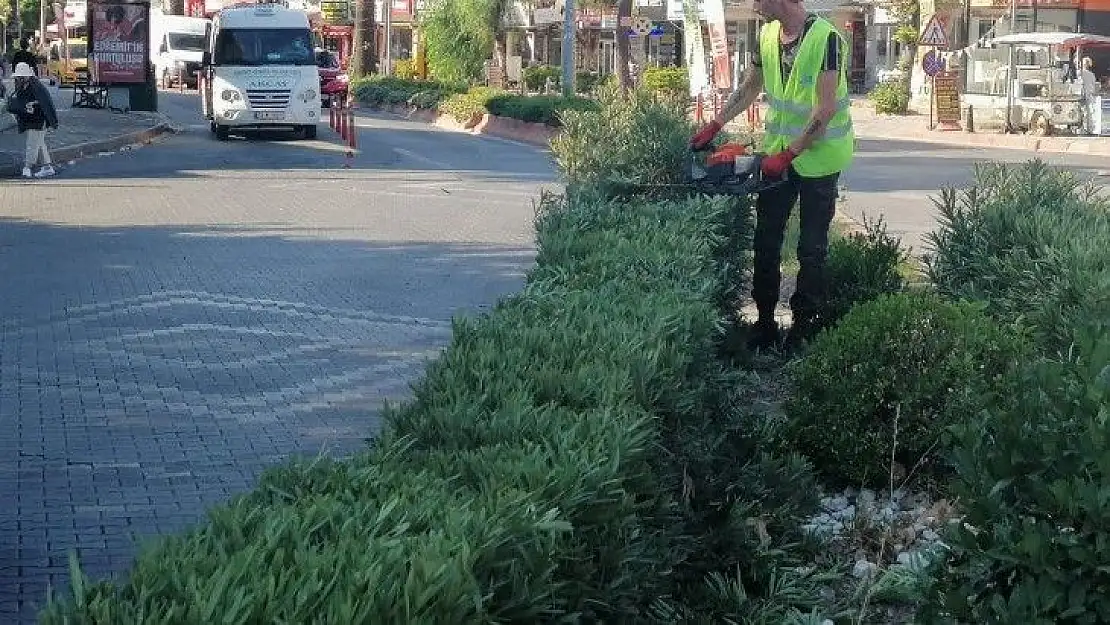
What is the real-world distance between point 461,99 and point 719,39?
62.6 feet

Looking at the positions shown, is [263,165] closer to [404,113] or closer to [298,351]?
[298,351]

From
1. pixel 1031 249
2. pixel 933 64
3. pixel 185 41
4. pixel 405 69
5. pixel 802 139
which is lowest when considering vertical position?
pixel 1031 249

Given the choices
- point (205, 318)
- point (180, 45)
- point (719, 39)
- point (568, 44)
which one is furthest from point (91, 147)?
point (180, 45)

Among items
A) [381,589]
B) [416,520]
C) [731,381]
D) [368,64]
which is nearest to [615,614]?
[416,520]

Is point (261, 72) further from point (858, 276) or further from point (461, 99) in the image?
point (858, 276)

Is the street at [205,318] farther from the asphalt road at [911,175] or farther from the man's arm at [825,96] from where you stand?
the man's arm at [825,96]

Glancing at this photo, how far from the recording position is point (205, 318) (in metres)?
11.0

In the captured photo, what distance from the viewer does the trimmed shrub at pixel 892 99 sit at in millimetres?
46406

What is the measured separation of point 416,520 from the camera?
313 centimetres

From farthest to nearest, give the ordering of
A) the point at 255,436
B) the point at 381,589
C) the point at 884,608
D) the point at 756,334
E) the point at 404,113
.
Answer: the point at 404,113 → the point at 756,334 → the point at 255,436 → the point at 884,608 → the point at 381,589

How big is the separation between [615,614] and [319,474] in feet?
2.31

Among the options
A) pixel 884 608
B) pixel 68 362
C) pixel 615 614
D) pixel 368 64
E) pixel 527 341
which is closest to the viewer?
pixel 615 614

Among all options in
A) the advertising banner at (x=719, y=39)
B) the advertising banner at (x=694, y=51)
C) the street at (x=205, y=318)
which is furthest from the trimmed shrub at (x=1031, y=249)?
the advertising banner at (x=694, y=51)

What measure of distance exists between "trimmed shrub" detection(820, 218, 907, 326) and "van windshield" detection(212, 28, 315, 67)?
24.7m
